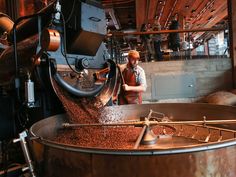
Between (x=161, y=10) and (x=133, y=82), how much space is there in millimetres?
5635

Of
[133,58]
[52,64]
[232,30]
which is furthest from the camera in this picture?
[232,30]

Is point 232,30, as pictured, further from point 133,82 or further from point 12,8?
point 12,8

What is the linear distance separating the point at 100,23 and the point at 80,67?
33 cm

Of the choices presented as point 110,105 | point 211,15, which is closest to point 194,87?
point 110,105

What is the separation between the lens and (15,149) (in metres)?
1.75

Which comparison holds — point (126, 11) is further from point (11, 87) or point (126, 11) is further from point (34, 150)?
point (34, 150)

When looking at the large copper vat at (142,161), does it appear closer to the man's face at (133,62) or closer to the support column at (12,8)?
the man's face at (133,62)

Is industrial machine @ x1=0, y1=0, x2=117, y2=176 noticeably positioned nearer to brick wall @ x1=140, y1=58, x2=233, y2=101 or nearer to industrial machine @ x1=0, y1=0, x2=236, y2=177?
industrial machine @ x1=0, y1=0, x2=236, y2=177

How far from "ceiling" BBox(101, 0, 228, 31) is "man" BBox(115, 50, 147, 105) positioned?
3.81m

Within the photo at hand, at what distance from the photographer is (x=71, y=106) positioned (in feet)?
5.93

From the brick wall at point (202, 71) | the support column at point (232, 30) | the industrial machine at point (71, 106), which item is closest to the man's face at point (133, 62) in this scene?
the industrial machine at point (71, 106)

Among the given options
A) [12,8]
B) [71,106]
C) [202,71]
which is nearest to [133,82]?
[71,106]

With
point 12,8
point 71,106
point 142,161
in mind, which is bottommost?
point 142,161

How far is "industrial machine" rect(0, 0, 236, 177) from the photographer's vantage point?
57.0 inches
